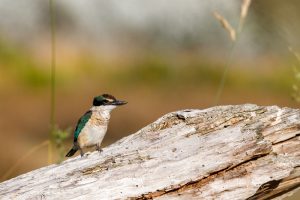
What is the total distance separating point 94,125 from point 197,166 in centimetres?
139

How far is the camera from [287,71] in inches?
658

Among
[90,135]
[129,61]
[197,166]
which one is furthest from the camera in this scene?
[129,61]

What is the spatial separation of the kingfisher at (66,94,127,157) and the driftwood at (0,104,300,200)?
35.6 inches

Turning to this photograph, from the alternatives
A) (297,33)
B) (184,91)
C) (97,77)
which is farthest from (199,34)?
(297,33)

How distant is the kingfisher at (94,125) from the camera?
6117 millimetres

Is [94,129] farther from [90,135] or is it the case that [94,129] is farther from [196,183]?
[196,183]

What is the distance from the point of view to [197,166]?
4.95 meters

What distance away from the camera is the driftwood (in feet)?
16.2

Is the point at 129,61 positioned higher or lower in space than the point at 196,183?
higher

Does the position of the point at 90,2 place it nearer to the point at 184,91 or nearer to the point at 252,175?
the point at 184,91

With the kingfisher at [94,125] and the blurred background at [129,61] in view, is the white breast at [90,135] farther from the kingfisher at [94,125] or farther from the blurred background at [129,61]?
the blurred background at [129,61]

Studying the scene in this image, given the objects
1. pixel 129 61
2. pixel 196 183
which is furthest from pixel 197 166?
pixel 129 61

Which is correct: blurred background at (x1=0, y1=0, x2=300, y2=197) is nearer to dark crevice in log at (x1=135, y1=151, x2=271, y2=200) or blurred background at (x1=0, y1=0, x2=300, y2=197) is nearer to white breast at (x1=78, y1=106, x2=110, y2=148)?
white breast at (x1=78, y1=106, x2=110, y2=148)

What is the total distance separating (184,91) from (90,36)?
1.97 metres
